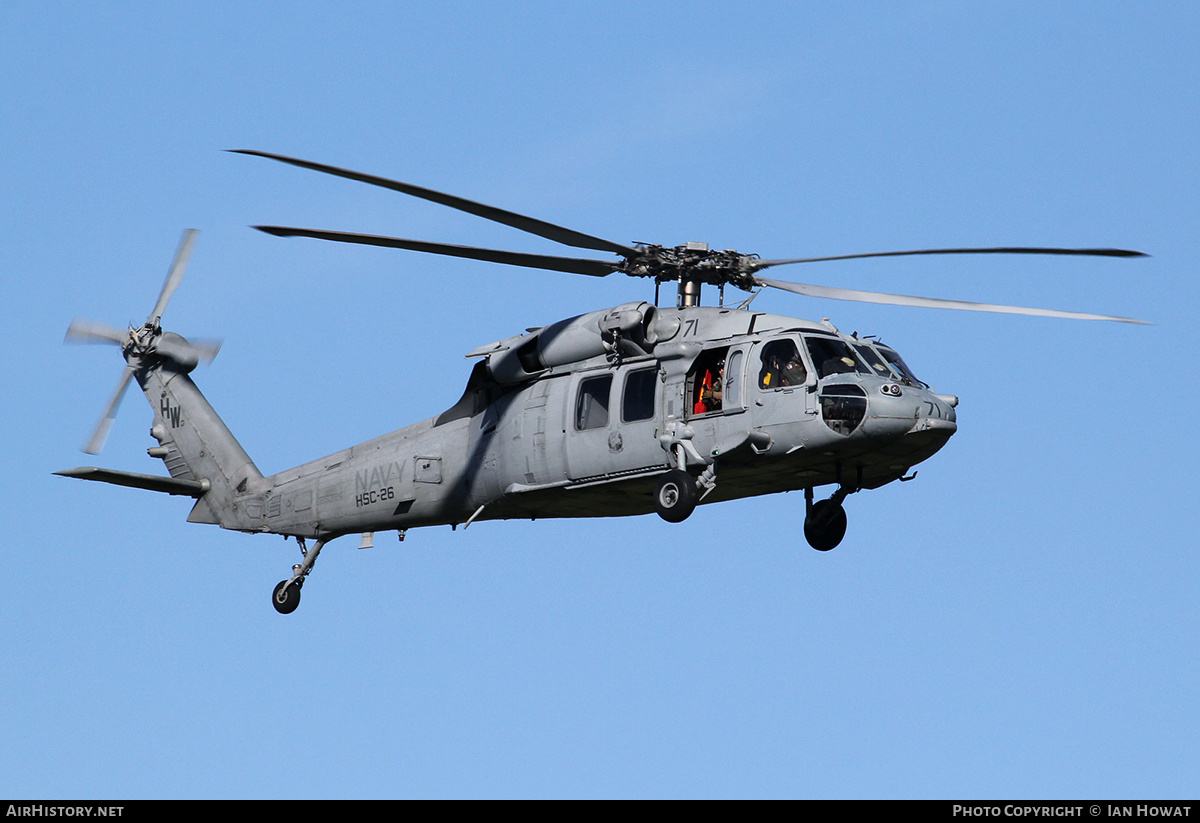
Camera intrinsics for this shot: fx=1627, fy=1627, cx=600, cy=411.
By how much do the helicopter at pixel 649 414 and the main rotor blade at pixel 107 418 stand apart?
41.7 inches

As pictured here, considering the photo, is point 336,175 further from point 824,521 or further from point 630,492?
point 824,521

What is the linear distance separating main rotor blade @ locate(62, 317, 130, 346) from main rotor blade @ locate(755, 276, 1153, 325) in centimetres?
1414

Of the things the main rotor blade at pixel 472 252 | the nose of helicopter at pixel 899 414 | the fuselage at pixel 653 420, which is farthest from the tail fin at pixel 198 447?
the nose of helicopter at pixel 899 414

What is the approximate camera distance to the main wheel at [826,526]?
2552 centimetres

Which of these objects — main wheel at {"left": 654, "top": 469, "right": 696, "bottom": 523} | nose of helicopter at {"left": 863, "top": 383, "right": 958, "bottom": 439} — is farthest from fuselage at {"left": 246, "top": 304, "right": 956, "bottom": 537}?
main wheel at {"left": 654, "top": 469, "right": 696, "bottom": 523}

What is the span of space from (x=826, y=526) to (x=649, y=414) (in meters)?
3.36

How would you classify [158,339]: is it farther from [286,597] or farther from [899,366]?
[899,366]

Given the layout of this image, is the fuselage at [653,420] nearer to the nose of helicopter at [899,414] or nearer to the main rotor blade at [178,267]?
the nose of helicopter at [899,414]

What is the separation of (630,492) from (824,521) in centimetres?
308

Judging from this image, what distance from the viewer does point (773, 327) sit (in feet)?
80.9

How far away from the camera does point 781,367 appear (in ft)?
79.2
